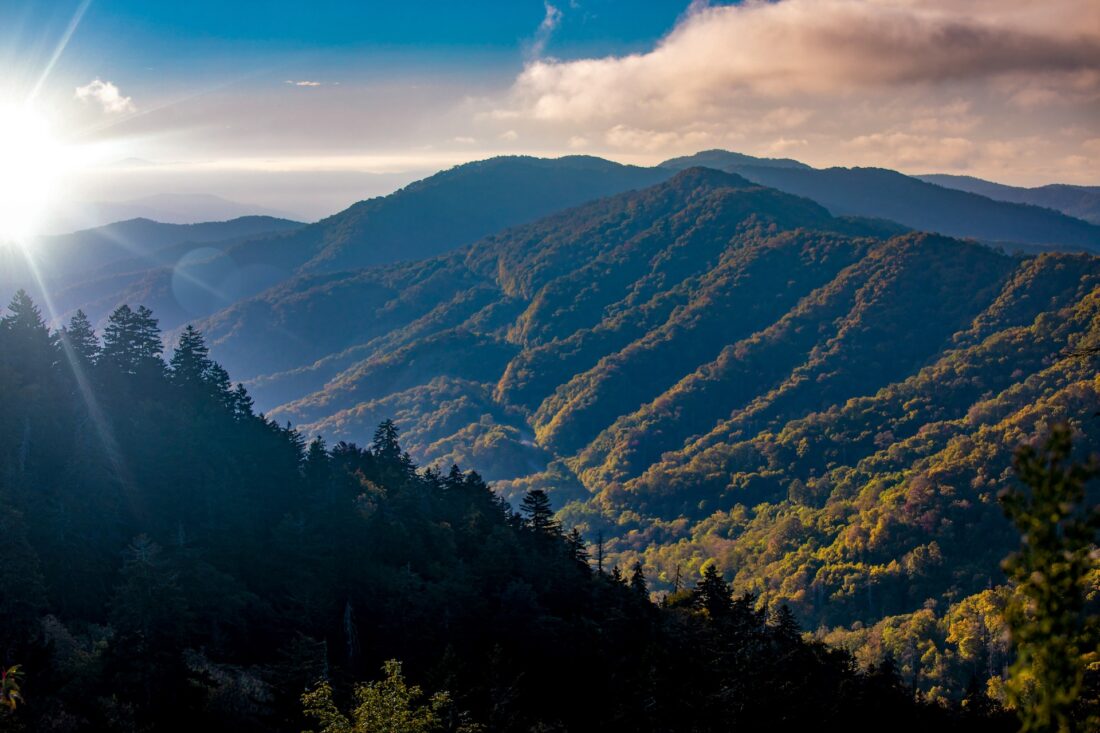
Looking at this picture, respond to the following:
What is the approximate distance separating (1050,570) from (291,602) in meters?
51.6

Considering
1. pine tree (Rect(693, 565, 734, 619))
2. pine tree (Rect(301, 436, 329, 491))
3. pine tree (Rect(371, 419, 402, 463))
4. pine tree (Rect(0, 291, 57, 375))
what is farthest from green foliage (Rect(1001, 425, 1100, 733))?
pine tree (Rect(371, 419, 402, 463))

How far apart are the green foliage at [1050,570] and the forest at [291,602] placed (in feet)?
60.0

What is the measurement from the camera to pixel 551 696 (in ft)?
164

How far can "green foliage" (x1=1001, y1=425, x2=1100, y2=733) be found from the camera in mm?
11242

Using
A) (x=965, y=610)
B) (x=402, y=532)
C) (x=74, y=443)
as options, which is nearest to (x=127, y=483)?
(x=74, y=443)

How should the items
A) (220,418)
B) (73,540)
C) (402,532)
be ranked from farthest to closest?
(220,418), (402,532), (73,540)

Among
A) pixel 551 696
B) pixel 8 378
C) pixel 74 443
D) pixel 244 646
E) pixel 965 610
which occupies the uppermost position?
pixel 8 378

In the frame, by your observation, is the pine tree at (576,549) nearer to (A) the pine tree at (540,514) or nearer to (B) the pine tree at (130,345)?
(A) the pine tree at (540,514)

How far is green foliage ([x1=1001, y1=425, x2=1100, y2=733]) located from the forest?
18301 millimetres

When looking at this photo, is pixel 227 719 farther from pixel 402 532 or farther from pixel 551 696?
pixel 402 532

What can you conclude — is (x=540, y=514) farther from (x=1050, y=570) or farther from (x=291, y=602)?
(x=1050, y=570)

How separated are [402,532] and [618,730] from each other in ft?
105

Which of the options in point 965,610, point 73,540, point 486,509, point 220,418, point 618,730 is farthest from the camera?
point 965,610

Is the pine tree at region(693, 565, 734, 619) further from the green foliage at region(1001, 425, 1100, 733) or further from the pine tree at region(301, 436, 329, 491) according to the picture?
the green foliage at region(1001, 425, 1100, 733)
